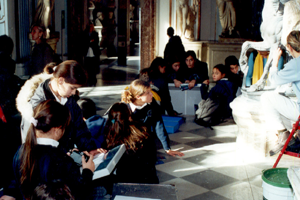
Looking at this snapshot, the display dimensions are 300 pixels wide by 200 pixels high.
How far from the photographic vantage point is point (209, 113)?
6664mm

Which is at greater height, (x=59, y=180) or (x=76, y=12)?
(x=76, y=12)

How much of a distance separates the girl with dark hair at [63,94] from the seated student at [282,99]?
2008 mm

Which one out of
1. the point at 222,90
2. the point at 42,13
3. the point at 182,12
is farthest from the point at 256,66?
the point at 182,12

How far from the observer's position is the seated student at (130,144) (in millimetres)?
3361

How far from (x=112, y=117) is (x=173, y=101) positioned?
4.20 m

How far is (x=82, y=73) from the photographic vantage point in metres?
3.06

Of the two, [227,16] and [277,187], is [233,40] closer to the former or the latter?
[227,16]

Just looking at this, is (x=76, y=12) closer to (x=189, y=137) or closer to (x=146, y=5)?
(x=146, y=5)

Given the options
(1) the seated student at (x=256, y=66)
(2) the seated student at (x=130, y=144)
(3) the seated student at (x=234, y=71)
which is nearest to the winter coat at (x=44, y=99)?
(2) the seated student at (x=130, y=144)

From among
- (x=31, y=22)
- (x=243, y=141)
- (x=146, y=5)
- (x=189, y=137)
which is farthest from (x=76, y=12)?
(x=243, y=141)

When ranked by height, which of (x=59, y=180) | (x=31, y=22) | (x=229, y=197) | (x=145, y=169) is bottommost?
(x=229, y=197)

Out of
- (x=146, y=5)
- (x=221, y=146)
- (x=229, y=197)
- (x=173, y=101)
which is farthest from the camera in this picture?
(x=146, y=5)

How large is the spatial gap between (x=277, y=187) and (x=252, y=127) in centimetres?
188

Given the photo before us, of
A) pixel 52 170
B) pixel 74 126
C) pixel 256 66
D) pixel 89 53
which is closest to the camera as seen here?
pixel 52 170
